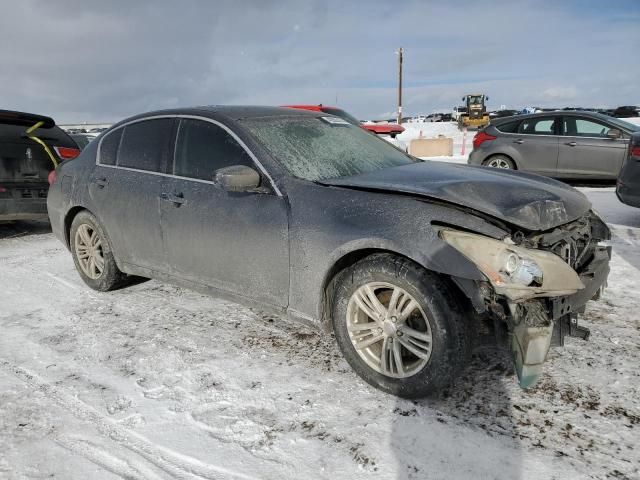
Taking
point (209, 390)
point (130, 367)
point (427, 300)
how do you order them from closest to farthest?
1. point (427, 300)
2. point (209, 390)
3. point (130, 367)

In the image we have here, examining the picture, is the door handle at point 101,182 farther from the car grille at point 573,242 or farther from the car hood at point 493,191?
the car grille at point 573,242

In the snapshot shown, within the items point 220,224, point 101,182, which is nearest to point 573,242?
point 220,224

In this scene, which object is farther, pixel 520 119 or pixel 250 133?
pixel 520 119

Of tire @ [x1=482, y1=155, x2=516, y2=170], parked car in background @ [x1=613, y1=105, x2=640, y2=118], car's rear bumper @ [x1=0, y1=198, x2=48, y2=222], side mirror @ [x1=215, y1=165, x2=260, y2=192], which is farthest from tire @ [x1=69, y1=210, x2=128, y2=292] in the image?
parked car in background @ [x1=613, y1=105, x2=640, y2=118]

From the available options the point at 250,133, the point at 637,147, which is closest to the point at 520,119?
the point at 637,147

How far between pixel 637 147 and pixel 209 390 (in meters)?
5.94

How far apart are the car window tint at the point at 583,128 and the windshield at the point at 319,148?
23.6 feet

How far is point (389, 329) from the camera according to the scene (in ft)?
8.84

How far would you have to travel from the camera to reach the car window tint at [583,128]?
954cm

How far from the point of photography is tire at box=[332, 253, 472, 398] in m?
2.48

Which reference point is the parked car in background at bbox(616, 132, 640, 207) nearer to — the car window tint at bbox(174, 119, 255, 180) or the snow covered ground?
the snow covered ground

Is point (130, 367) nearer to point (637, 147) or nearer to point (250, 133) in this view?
point (250, 133)

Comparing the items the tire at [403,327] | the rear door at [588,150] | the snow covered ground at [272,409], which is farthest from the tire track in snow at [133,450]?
the rear door at [588,150]

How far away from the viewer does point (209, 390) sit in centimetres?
282
